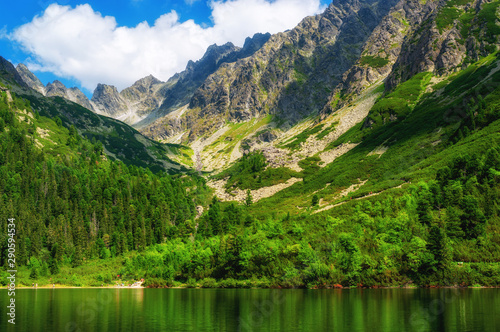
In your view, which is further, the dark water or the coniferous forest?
the coniferous forest

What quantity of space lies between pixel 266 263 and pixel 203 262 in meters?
24.3

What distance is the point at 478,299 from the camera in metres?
71.6

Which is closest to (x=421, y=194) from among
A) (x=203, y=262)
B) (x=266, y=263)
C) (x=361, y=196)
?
(x=361, y=196)

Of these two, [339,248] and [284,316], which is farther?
[339,248]

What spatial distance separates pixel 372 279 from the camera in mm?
105750

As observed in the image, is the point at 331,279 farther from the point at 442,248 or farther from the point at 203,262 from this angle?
the point at 203,262

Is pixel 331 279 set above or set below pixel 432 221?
below

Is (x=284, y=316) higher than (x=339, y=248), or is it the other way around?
(x=339, y=248)

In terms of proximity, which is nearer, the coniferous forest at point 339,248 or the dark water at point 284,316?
the dark water at point 284,316

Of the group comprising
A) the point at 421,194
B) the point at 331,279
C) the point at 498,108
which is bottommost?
the point at 331,279

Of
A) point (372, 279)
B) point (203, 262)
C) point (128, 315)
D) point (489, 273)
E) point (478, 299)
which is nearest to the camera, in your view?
point (128, 315)

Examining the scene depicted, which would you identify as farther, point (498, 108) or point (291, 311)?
point (498, 108)

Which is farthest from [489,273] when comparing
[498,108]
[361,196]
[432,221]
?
[498,108]

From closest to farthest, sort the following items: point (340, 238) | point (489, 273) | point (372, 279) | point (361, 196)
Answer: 1. point (489, 273)
2. point (372, 279)
3. point (340, 238)
4. point (361, 196)
